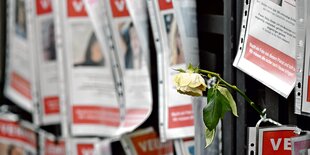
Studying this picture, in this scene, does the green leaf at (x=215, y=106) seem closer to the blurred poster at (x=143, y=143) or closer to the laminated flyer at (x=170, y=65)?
the laminated flyer at (x=170, y=65)

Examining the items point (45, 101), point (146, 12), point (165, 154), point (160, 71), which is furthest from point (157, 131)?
point (45, 101)

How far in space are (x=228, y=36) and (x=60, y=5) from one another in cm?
102

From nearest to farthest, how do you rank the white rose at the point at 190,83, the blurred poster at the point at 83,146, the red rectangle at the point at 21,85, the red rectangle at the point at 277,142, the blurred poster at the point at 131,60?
the white rose at the point at 190,83
the red rectangle at the point at 277,142
the blurred poster at the point at 131,60
the blurred poster at the point at 83,146
the red rectangle at the point at 21,85

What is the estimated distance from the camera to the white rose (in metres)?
1.07

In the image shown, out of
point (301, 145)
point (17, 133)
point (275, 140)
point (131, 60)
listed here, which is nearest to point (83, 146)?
point (17, 133)

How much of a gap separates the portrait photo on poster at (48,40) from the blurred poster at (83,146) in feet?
1.16

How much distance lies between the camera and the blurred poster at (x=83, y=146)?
7.38ft

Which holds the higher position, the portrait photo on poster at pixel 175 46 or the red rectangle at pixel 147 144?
the portrait photo on poster at pixel 175 46

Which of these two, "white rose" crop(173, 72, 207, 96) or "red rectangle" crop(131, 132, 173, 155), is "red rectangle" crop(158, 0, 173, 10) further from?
"white rose" crop(173, 72, 207, 96)

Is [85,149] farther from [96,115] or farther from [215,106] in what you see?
[215,106]

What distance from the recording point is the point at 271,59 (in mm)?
1244

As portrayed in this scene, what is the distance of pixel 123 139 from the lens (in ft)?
6.05

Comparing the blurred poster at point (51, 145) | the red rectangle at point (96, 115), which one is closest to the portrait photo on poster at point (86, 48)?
the red rectangle at point (96, 115)

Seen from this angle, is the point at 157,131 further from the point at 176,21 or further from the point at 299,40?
the point at 299,40
